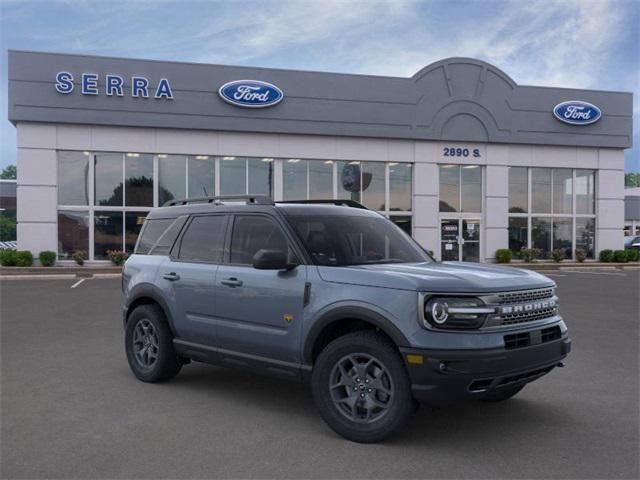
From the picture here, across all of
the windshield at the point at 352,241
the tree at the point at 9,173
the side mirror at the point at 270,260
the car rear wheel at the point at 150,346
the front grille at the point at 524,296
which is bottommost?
the car rear wheel at the point at 150,346

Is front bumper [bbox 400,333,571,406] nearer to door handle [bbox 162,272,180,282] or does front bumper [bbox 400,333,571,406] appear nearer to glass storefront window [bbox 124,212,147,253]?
door handle [bbox 162,272,180,282]

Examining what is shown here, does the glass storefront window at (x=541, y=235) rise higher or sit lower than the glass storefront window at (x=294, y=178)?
lower

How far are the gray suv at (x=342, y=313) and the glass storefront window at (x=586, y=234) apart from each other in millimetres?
27451

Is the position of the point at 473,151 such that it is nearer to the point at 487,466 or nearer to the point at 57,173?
the point at 57,173

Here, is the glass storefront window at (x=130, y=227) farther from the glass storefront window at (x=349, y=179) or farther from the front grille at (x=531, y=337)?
the front grille at (x=531, y=337)

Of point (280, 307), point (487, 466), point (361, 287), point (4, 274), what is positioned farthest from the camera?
point (4, 274)

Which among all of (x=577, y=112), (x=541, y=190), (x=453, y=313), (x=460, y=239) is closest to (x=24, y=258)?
(x=460, y=239)

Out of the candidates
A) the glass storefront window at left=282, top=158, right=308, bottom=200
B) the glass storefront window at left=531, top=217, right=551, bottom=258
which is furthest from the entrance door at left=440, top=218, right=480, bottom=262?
the glass storefront window at left=282, top=158, right=308, bottom=200

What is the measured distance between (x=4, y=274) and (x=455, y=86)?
2120 cm

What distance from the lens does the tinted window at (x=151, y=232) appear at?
6.94 m

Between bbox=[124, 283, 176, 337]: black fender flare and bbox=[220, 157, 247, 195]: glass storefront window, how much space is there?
777 inches

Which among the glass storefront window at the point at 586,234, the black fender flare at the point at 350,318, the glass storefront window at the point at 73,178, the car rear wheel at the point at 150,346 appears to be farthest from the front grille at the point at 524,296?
the glass storefront window at the point at 586,234

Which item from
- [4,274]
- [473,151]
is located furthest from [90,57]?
[473,151]

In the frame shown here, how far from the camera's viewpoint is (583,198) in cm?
3095
